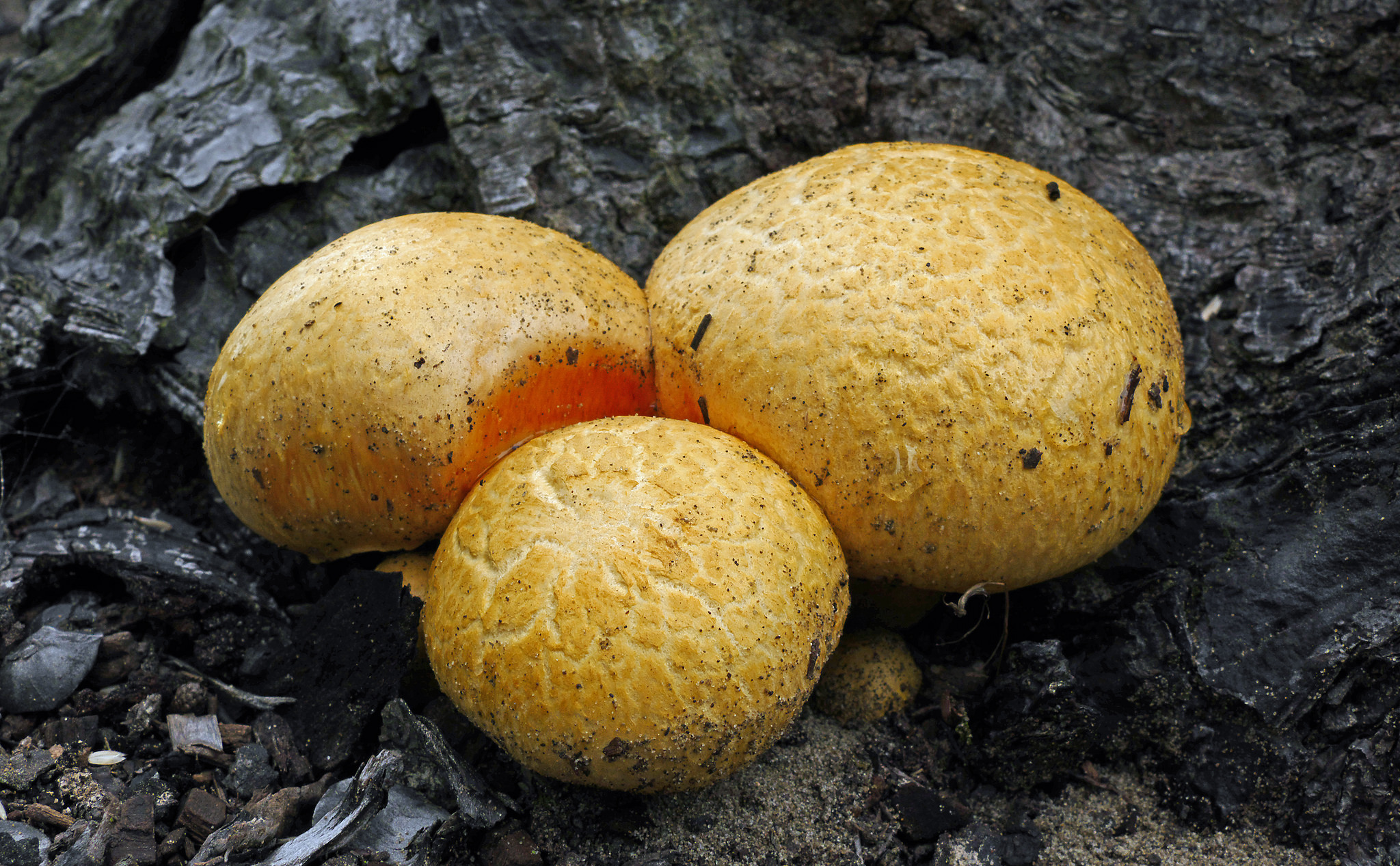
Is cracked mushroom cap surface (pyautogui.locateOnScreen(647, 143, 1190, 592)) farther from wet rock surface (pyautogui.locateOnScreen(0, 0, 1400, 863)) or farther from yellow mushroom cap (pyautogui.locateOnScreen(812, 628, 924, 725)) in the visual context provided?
wet rock surface (pyautogui.locateOnScreen(0, 0, 1400, 863))

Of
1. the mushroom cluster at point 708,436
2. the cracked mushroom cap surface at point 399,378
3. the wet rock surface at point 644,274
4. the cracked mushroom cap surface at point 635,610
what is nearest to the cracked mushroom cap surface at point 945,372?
the mushroom cluster at point 708,436

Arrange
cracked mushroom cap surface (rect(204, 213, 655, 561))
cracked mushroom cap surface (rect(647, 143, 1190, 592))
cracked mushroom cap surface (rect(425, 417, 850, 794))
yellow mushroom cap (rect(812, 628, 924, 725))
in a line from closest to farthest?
cracked mushroom cap surface (rect(425, 417, 850, 794)) → cracked mushroom cap surface (rect(647, 143, 1190, 592)) → cracked mushroom cap surface (rect(204, 213, 655, 561)) → yellow mushroom cap (rect(812, 628, 924, 725))

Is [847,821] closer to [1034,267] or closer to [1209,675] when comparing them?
[1209,675]

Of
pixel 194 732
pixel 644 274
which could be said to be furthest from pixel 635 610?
Answer: pixel 644 274

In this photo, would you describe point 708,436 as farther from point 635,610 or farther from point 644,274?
point 644,274

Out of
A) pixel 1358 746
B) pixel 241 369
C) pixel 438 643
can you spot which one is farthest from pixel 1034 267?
pixel 241 369

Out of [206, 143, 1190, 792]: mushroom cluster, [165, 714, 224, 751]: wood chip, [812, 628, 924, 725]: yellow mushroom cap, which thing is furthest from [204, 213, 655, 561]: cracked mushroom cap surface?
[812, 628, 924, 725]: yellow mushroom cap
